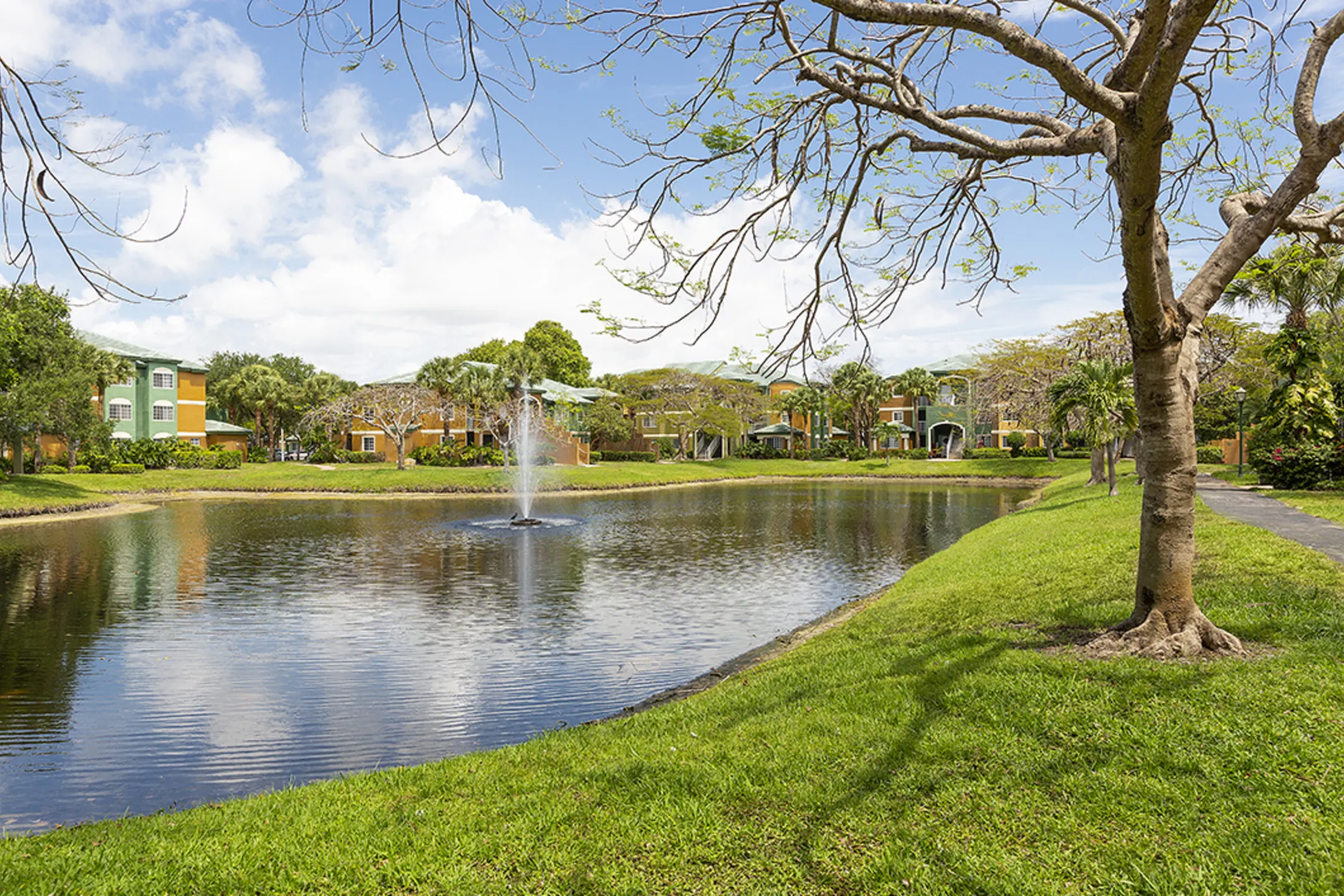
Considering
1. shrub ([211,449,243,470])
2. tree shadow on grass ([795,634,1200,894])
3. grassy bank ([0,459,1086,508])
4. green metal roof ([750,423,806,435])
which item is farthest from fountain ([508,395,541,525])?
green metal roof ([750,423,806,435])

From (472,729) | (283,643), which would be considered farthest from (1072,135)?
(283,643)

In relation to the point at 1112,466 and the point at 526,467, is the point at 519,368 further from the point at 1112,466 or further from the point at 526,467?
the point at 1112,466

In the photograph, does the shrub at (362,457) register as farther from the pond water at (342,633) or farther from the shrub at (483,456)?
the pond water at (342,633)

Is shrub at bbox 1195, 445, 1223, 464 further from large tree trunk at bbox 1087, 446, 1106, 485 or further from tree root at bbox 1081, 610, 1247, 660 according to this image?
tree root at bbox 1081, 610, 1247, 660

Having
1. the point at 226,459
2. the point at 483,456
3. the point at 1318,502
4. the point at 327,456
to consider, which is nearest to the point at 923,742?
the point at 1318,502

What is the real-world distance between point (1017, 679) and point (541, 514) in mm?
30516

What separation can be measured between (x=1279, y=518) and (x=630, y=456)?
59.3 m

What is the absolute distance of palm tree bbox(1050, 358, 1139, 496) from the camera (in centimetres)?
2458

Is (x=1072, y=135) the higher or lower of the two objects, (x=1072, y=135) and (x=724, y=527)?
the higher

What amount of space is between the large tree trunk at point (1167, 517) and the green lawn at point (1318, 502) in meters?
11.3

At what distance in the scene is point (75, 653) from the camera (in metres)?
12.4

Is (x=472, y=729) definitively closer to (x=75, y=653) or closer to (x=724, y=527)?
(x=75, y=653)

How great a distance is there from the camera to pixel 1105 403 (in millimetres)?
24547

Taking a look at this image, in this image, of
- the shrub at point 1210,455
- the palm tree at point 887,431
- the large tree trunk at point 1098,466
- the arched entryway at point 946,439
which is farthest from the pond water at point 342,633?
the arched entryway at point 946,439
